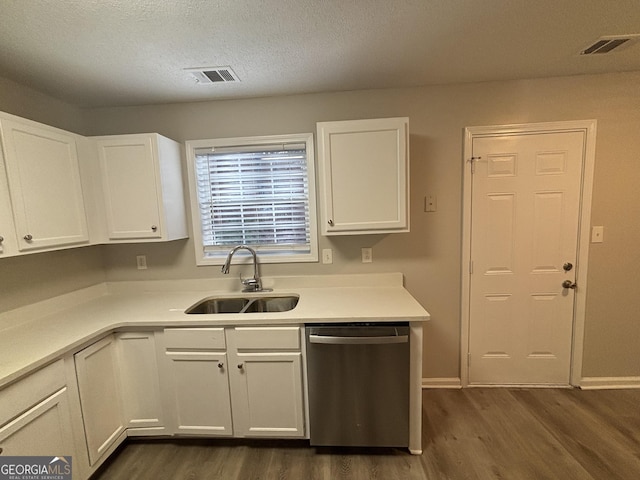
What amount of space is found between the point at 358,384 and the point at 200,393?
1018mm

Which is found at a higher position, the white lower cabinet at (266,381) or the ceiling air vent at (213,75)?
the ceiling air vent at (213,75)

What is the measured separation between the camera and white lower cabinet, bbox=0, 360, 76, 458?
46.3 inches

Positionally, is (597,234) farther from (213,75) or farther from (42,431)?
(42,431)

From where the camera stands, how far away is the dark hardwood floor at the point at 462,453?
159 cm

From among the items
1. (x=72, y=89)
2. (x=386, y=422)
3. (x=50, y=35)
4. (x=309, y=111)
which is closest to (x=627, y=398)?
(x=386, y=422)

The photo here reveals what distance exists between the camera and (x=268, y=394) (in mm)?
1739

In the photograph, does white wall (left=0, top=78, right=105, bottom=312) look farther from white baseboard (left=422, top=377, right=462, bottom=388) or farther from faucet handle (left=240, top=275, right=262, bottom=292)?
white baseboard (left=422, top=377, right=462, bottom=388)

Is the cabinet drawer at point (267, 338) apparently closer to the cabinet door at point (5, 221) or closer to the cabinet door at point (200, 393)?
the cabinet door at point (200, 393)

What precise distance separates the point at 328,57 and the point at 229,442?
258cm

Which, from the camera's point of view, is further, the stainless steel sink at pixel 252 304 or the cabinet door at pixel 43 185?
the stainless steel sink at pixel 252 304

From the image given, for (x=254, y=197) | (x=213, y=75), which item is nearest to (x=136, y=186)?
(x=254, y=197)

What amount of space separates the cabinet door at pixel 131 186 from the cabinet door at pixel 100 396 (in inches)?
31.0

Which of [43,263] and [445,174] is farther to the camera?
[445,174]

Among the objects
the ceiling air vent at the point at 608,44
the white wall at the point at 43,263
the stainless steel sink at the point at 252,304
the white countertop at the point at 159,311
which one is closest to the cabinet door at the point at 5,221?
the white wall at the point at 43,263
